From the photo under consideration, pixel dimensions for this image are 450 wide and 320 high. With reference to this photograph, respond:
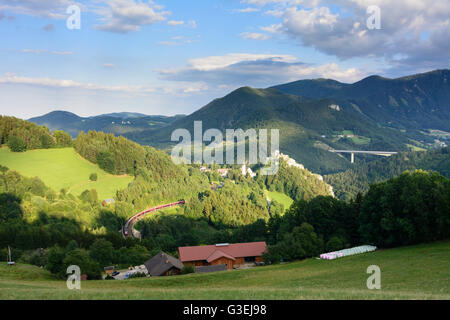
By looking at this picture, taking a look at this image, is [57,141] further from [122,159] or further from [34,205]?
[34,205]

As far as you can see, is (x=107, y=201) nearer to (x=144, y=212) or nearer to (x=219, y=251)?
(x=144, y=212)

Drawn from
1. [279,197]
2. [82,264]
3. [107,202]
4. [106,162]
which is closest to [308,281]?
[82,264]

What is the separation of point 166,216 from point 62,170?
37.9 metres

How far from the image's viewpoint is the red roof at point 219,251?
5984 centimetres

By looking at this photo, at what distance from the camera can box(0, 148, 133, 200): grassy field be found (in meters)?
103

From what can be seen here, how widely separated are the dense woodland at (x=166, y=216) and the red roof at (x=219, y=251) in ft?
16.6

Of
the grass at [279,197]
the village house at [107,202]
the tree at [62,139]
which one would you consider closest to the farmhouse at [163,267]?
the village house at [107,202]

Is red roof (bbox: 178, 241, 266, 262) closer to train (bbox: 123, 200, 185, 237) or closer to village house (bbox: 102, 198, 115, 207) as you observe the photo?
train (bbox: 123, 200, 185, 237)

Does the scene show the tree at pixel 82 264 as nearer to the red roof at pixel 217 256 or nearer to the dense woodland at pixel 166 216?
the dense woodland at pixel 166 216

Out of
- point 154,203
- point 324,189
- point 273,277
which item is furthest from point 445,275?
point 324,189

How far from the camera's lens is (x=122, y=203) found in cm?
10125

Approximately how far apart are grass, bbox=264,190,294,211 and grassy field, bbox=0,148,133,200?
81.9 meters

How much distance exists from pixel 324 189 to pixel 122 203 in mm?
130629

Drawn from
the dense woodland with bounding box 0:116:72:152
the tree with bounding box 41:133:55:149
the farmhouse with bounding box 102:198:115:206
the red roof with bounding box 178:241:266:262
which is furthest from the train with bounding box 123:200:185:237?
the tree with bounding box 41:133:55:149
